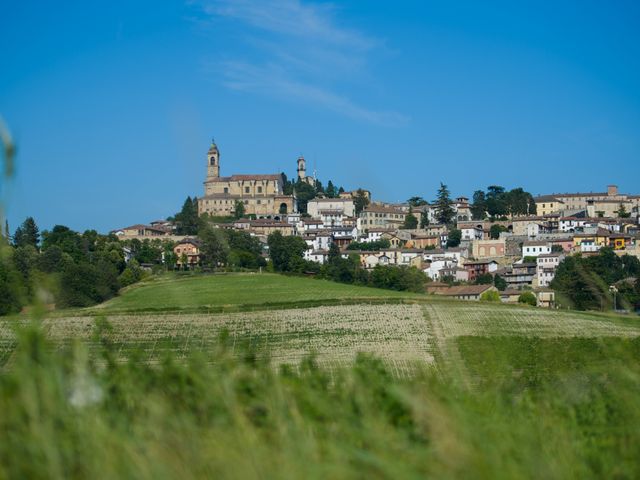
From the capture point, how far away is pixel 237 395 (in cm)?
402

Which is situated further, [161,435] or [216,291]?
[216,291]

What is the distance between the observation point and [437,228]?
113938 mm

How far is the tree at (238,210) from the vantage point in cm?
12362

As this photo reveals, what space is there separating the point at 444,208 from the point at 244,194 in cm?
3234

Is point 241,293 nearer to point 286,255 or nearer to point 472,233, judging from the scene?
point 286,255

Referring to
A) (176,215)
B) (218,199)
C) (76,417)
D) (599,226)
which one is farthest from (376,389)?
(218,199)

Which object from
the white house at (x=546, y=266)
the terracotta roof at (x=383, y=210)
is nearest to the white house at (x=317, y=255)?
the white house at (x=546, y=266)

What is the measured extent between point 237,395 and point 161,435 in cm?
64

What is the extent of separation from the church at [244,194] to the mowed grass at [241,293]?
190 ft

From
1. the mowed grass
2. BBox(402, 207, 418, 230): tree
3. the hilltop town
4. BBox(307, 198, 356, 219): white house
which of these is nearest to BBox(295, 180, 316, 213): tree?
the hilltop town

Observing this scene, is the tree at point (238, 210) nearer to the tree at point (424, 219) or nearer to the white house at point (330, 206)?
the white house at point (330, 206)

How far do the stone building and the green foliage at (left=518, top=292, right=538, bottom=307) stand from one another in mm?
61556

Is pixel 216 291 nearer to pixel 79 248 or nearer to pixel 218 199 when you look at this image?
pixel 79 248

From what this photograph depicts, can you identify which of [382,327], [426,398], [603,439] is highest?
[426,398]
